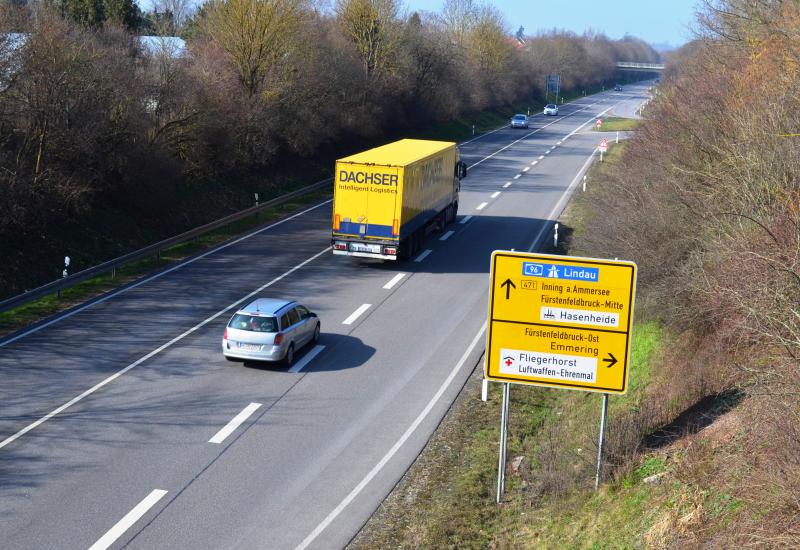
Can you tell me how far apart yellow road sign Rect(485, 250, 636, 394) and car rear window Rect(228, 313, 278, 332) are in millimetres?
6914

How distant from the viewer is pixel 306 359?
20.0m

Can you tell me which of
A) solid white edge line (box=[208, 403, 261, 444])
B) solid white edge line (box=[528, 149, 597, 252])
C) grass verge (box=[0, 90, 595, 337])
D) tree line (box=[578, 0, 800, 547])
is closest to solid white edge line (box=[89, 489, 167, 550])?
solid white edge line (box=[208, 403, 261, 444])

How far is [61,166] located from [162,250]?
4374mm

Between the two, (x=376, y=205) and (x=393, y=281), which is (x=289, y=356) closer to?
(x=393, y=281)

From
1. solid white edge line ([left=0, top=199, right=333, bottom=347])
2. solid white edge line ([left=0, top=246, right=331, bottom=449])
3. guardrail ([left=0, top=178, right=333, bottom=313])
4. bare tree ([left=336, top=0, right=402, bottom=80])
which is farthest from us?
bare tree ([left=336, top=0, right=402, bottom=80])

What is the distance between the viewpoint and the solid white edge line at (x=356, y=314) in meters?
22.8

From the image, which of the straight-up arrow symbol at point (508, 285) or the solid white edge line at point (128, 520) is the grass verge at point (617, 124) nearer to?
the straight-up arrow symbol at point (508, 285)

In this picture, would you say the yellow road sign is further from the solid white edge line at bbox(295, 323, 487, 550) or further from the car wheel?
the car wheel

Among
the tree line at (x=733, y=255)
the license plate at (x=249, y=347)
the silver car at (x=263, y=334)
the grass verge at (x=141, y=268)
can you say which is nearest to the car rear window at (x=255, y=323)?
the silver car at (x=263, y=334)

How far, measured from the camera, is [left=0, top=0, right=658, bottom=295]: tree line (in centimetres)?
2722

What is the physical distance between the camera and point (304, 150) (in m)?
47.1

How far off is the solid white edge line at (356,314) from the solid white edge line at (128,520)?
10048 millimetres

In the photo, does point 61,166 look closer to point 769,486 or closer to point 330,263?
point 330,263

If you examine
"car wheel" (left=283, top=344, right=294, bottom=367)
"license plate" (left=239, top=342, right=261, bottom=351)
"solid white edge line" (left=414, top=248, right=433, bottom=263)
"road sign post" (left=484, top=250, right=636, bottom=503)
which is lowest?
"car wheel" (left=283, top=344, right=294, bottom=367)
